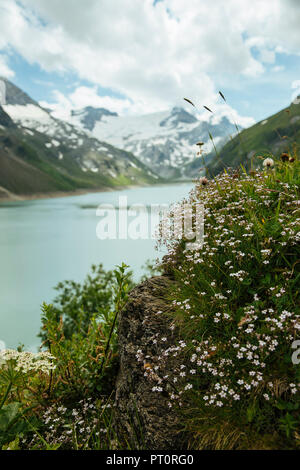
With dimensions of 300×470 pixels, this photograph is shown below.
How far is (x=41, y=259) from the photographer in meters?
71.3

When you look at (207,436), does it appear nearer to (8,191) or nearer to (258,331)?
(258,331)

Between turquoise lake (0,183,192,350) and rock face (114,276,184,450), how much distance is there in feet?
17.1

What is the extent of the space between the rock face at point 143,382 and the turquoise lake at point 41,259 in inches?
205

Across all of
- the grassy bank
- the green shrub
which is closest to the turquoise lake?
the grassy bank

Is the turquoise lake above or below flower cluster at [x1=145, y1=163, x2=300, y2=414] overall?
below

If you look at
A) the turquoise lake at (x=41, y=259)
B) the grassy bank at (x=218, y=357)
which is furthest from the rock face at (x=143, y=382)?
the turquoise lake at (x=41, y=259)

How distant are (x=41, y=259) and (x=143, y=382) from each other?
72.0 meters

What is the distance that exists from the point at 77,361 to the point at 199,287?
2894 mm

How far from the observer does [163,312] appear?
4.95m

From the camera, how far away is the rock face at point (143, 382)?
12.7 ft

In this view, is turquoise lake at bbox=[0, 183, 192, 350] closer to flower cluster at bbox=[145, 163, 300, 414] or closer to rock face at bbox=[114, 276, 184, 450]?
flower cluster at bbox=[145, 163, 300, 414]

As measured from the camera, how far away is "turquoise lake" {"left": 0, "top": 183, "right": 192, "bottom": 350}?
39.8 meters
